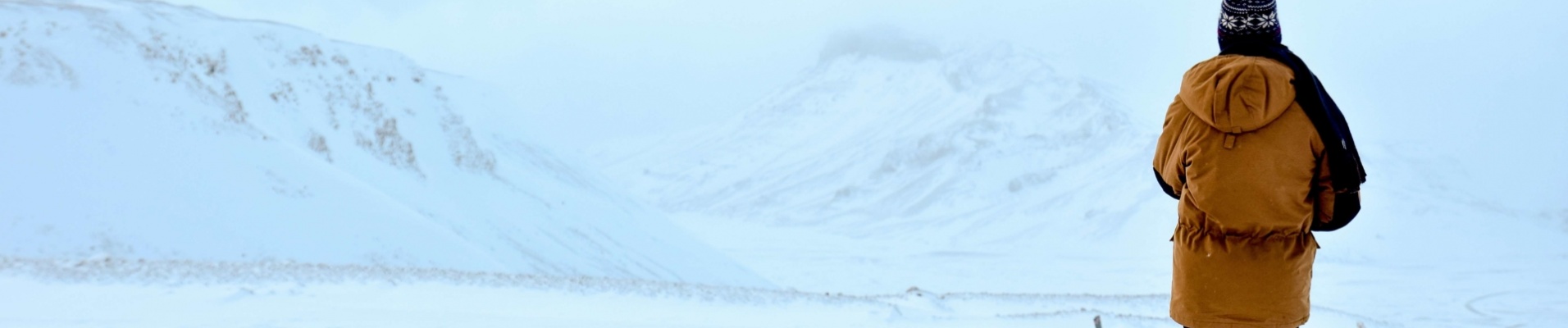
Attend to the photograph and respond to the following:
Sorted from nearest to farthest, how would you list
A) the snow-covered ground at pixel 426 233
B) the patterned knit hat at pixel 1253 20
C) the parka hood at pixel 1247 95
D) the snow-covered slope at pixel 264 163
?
the parka hood at pixel 1247 95, the patterned knit hat at pixel 1253 20, the snow-covered ground at pixel 426 233, the snow-covered slope at pixel 264 163

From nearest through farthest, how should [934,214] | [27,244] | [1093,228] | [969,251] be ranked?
[27,244]
[969,251]
[1093,228]
[934,214]

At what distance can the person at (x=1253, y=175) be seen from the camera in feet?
8.76

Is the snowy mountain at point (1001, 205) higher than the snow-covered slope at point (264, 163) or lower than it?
lower

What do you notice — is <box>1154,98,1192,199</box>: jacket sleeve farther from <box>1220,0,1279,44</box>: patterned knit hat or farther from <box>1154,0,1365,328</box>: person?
<box>1220,0,1279,44</box>: patterned knit hat

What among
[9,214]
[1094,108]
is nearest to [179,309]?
[9,214]

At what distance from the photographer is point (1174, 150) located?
2.91 meters

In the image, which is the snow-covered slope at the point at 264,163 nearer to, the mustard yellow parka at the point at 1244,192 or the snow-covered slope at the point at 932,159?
the mustard yellow parka at the point at 1244,192

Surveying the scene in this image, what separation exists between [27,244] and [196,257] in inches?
51.5

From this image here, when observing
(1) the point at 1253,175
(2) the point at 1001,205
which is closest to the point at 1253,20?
(1) the point at 1253,175

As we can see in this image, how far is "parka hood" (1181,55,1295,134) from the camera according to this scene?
2652 mm

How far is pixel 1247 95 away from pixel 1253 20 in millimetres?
320

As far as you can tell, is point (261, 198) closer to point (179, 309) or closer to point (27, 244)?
point (27, 244)

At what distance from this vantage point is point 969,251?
125ft

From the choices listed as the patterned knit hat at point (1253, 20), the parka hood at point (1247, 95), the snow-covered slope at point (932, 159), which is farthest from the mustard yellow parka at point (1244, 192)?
the snow-covered slope at point (932, 159)
